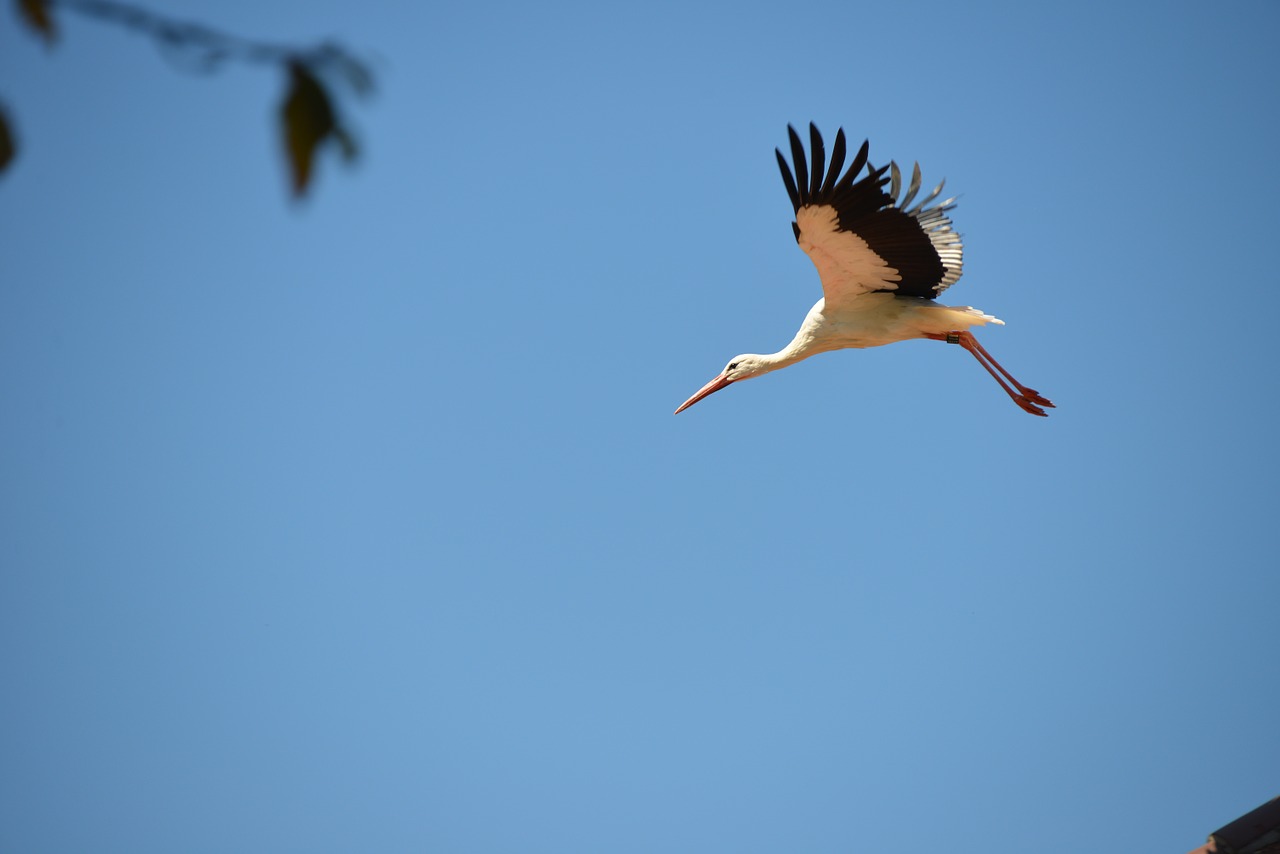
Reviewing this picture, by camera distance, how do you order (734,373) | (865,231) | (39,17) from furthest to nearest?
(734,373) → (865,231) → (39,17)

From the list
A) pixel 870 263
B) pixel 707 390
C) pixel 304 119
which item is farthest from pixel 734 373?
pixel 304 119

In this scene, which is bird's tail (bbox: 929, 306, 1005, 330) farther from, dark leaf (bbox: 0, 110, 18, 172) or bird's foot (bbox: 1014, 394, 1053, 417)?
dark leaf (bbox: 0, 110, 18, 172)

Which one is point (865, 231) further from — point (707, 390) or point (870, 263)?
point (707, 390)

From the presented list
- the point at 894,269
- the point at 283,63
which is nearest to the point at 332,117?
the point at 283,63

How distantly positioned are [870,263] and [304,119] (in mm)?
8742

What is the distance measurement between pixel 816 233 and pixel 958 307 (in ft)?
5.31

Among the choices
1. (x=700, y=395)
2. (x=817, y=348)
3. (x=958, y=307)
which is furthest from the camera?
(x=700, y=395)

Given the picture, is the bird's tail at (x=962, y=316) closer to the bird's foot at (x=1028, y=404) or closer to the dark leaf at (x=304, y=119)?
the bird's foot at (x=1028, y=404)

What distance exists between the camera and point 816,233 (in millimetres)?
9758

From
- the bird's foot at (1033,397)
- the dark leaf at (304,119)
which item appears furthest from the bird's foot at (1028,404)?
the dark leaf at (304,119)

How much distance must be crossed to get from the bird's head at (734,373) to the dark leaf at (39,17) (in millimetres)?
10018

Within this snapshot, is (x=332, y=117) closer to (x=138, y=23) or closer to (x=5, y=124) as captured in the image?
(x=138, y=23)

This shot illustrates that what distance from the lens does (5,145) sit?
1.82 m

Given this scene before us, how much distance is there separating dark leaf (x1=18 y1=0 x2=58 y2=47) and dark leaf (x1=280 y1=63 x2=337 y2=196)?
0.36m
